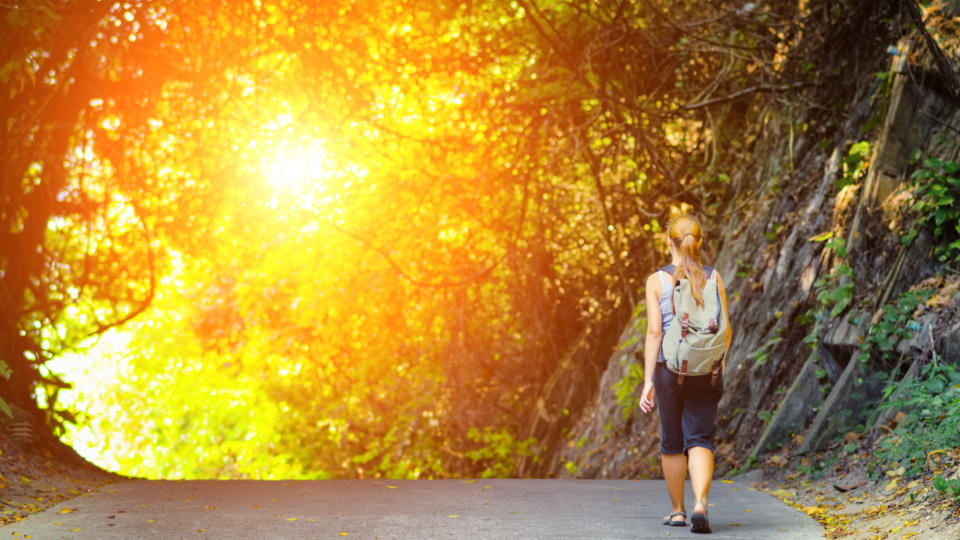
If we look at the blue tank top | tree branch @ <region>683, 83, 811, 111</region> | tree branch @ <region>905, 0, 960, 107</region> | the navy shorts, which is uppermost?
tree branch @ <region>683, 83, 811, 111</region>

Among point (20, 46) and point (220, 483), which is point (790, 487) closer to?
point (220, 483)

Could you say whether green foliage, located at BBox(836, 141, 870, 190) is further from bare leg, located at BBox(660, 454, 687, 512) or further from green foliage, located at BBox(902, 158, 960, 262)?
bare leg, located at BBox(660, 454, 687, 512)

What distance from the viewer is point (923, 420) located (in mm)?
7410

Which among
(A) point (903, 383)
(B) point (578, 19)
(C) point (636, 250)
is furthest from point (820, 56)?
(A) point (903, 383)

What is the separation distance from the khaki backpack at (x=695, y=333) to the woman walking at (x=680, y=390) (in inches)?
1.6

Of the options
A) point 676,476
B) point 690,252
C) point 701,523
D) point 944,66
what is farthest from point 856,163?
point 701,523

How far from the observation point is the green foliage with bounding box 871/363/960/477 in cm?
690

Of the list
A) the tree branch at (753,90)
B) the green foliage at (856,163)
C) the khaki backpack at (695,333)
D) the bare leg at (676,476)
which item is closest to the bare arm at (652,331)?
the khaki backpack at (695,333)

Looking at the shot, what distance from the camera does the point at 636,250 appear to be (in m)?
16.5

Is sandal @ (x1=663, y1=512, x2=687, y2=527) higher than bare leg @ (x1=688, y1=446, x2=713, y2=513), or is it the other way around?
bare leg @ (x1=688, y1=446, x2=713, y2=513)

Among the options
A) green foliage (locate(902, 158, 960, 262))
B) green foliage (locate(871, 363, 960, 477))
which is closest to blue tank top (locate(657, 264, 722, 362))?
green foliage (locate(871, 363, 960, 477))

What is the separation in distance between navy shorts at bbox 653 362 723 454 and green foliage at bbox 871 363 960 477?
1.58 meters

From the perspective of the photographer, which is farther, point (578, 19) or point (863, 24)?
point (578, 19)

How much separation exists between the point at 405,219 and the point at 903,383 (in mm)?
10055
